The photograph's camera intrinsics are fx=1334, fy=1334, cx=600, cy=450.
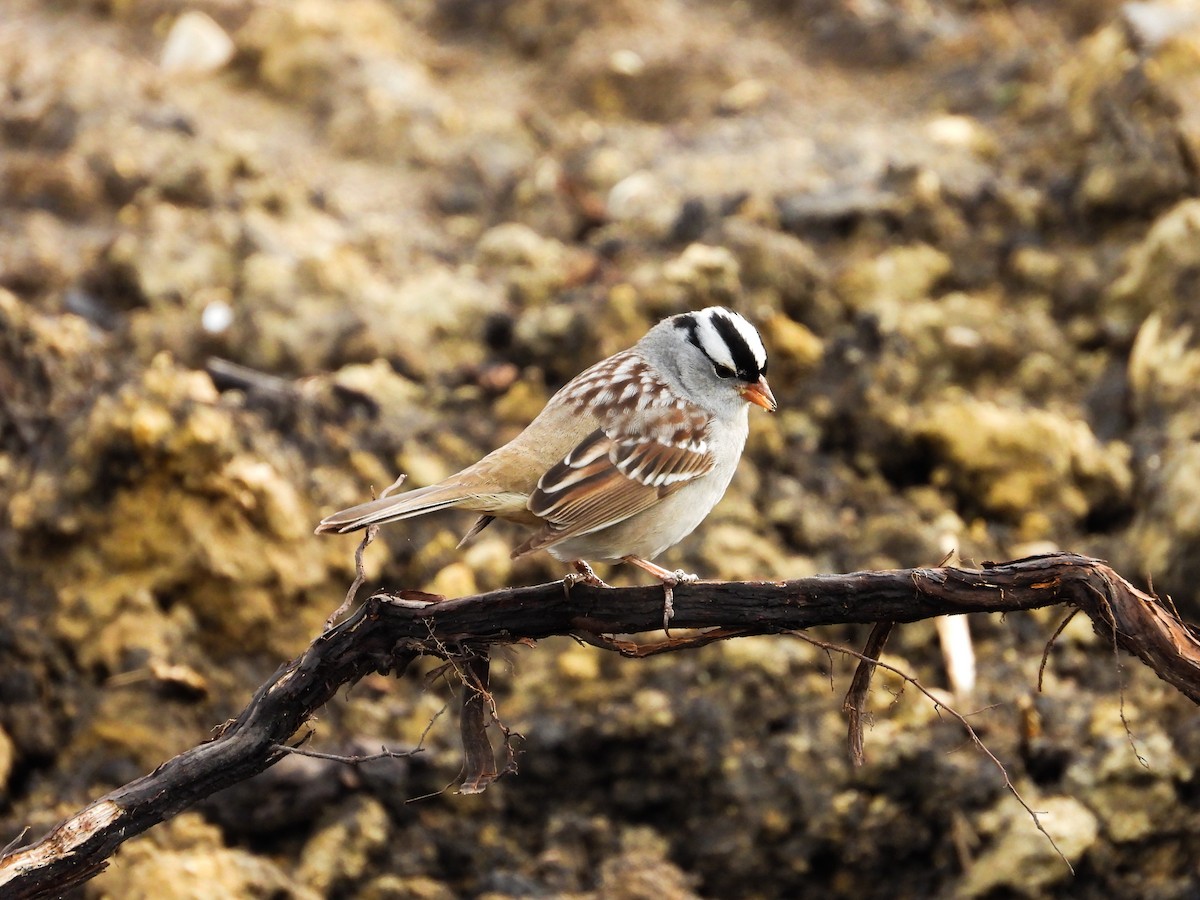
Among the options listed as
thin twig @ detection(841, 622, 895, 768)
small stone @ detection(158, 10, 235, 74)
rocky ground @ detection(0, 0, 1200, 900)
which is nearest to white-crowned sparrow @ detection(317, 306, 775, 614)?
thin twig @ detection(841, 622, 895, 768)

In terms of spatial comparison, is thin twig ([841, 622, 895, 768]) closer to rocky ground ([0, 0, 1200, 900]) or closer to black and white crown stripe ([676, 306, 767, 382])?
black and white crown stripe ([676, 306, 767, 382])

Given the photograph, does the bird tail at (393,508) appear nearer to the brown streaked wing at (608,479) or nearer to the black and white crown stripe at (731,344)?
the brown streaked wing at (608,479)

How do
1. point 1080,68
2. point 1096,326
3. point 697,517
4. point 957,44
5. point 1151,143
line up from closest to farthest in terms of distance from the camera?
point 697,517
point 1096,326
point 1151,143
point 1080,68
point 957,44

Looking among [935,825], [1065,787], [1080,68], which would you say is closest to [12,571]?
[935,825]

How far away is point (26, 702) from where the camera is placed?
5.14 m

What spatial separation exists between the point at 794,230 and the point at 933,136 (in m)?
1.68

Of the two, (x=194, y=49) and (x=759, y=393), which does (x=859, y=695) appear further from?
(x=194, y=49)

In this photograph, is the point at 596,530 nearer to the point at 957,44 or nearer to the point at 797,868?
the point at 797,868

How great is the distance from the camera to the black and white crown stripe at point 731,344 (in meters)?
4.44

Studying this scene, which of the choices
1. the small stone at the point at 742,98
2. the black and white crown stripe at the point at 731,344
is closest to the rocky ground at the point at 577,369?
the small stone at the point at 742,98

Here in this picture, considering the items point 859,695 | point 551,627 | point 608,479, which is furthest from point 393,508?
point 859,695

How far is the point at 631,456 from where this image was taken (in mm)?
4316

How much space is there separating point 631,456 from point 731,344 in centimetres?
52

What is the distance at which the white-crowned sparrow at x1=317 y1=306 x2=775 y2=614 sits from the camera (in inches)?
157
